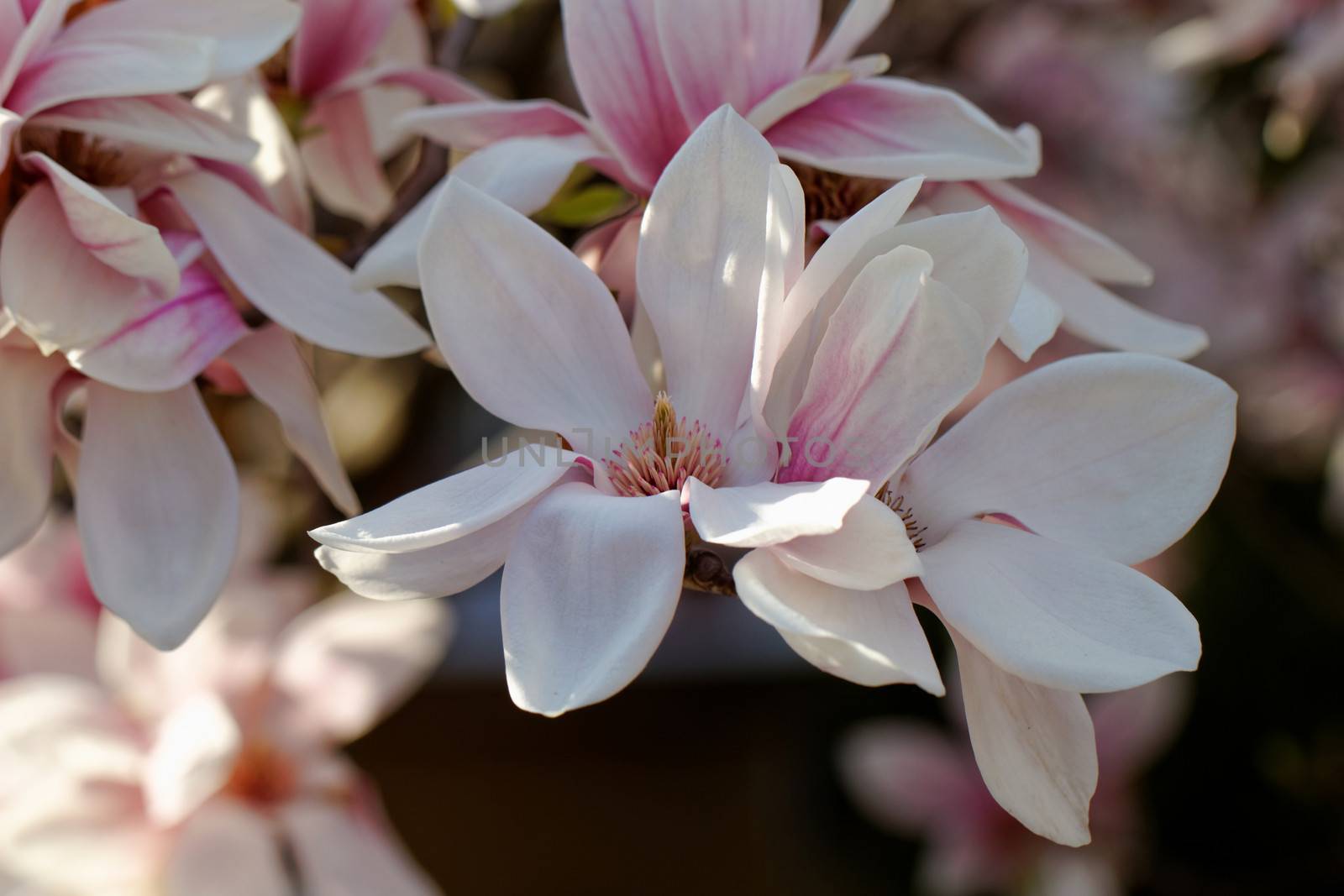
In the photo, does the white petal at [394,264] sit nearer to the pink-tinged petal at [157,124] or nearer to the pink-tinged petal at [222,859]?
the pink-tinged petal at [157,124]

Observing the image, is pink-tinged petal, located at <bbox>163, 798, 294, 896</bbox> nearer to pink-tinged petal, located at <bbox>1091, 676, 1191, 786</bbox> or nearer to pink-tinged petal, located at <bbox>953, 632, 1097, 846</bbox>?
pink-tinged petal, located at <bbox>953, 632, 1097, 846</bbox>

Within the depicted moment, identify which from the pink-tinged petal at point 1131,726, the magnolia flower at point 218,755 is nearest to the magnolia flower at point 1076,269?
the magnolia flower at point 218,755

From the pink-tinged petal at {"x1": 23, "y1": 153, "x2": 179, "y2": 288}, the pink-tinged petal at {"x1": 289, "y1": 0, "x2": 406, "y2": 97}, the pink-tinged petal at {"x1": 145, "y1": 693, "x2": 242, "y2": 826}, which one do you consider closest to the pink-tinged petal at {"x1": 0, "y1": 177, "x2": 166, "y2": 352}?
the pink-tinged petal at {"x1": 23, "y1": 153, "x2": 179, "y2": 288}

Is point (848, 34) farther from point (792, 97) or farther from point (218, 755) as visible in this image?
point (218, 755)

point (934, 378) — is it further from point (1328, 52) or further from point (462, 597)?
point (462, 597)

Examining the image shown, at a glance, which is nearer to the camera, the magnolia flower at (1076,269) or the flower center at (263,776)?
the magnolia flower at (1076,269)

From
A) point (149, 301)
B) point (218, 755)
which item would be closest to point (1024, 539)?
point (149, 301)
